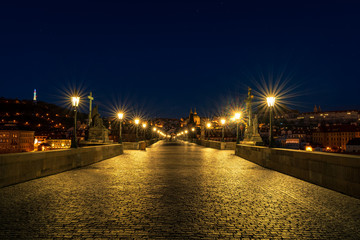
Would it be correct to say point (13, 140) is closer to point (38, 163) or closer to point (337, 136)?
point (38, 163)

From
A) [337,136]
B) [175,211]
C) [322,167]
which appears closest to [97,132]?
[322,167]

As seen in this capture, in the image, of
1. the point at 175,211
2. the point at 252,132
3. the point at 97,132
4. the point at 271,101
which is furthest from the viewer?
the point at 252,132

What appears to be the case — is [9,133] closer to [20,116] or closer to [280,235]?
[20,116]

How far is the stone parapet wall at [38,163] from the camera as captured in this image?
27.2ft

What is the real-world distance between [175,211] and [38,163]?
6.93 metres

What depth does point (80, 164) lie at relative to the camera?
45.8 ft

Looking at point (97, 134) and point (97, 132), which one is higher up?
point (97, 132)

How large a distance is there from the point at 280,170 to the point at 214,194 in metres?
6.28

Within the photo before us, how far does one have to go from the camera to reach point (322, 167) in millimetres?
8758

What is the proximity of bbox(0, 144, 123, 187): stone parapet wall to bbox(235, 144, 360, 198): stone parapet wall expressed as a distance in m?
9.97

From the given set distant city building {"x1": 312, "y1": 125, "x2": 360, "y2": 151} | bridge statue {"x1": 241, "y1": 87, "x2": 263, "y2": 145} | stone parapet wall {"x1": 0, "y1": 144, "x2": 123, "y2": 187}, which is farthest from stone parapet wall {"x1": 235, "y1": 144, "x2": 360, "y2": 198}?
distant city building {"x1": 312, "y1": 125, "x2": 360, "y2": 151}

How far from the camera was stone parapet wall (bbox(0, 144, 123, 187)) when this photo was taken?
8.30 m

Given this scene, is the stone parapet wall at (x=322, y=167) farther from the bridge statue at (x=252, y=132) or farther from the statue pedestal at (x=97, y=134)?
the statue pedestal at (x=97, y=134)

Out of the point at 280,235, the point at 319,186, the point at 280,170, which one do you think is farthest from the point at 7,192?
the point at 280,170
